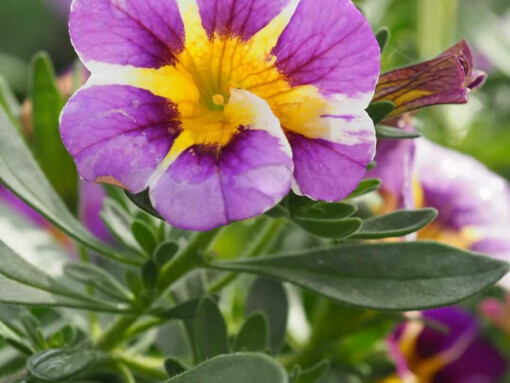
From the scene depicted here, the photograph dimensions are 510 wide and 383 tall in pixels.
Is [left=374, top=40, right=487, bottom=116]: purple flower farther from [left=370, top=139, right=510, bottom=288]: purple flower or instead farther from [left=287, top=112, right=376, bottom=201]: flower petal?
[left=370, top=139, right=510, bottom=288]: purple flower

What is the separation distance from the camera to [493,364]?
129 cm

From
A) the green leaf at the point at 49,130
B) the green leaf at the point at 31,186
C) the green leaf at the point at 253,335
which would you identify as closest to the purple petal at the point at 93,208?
the green leaf at the point at 49,130

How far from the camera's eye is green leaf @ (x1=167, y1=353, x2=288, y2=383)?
22.7 inches

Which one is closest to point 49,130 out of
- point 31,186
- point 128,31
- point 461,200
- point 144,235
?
point 31,186

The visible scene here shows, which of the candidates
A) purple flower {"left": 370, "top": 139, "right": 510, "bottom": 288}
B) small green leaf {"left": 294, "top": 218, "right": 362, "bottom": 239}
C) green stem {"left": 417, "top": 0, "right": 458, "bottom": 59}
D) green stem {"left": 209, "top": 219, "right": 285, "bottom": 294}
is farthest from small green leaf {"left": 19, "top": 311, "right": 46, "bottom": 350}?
green stem {"left": 417, "top": 0, "right": 458, "bottom": 59}

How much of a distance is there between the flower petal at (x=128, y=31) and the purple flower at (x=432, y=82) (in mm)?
180

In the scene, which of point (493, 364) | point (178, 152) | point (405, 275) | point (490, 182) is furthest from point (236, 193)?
point (493, 364)

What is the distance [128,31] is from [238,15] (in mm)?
83

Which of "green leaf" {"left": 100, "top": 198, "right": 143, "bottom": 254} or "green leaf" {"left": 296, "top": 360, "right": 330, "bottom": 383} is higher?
"green leaf" {"left": 100, "top": 198, "right": 143, "bottom": 254}

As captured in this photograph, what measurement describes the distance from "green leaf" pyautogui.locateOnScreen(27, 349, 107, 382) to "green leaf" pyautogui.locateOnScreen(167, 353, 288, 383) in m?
0.12

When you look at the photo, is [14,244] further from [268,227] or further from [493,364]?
[493,364]

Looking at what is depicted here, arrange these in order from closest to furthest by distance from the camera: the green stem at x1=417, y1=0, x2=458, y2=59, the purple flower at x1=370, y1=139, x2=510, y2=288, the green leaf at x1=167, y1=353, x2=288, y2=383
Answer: the green leaf at x1=167, y1=353, x2=288, y2=383
the purple flower at x1=370, y1=139, x2=510, y2=288
the green stem at x1=417, y1=0, x2=458, y2=59

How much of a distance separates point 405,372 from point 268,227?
32cm

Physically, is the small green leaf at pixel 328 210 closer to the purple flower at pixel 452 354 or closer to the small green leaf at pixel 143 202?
the small green leaf at pixel 143 202
